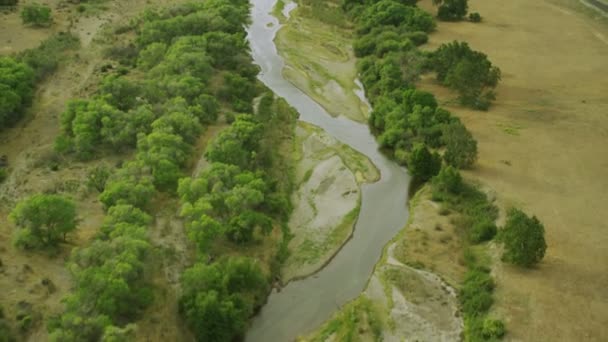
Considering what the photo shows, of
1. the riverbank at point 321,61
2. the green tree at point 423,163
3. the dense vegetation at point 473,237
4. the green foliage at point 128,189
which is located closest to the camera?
the dense vegetation at point 473,237

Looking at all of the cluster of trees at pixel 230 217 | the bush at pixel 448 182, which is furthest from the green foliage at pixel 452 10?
the bush at pixel 448 182

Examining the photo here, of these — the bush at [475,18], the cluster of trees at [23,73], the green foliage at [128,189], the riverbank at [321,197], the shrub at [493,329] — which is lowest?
the bush at [475,18]

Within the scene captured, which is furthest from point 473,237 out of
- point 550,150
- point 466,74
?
point 466,74

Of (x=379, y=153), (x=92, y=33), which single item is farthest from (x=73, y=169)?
(x=92, y=33)

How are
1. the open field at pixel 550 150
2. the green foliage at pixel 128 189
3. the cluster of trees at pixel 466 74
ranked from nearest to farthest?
the open field at pixel 550 150
the green foliage at pixel 128 189
the cluster of trees at pixel 466 74

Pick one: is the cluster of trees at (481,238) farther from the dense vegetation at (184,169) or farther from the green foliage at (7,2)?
the green foliage at (7,2)

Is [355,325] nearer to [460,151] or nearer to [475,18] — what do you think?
[460,151]

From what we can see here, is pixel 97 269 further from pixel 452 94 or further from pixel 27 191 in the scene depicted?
pixel 452 94
